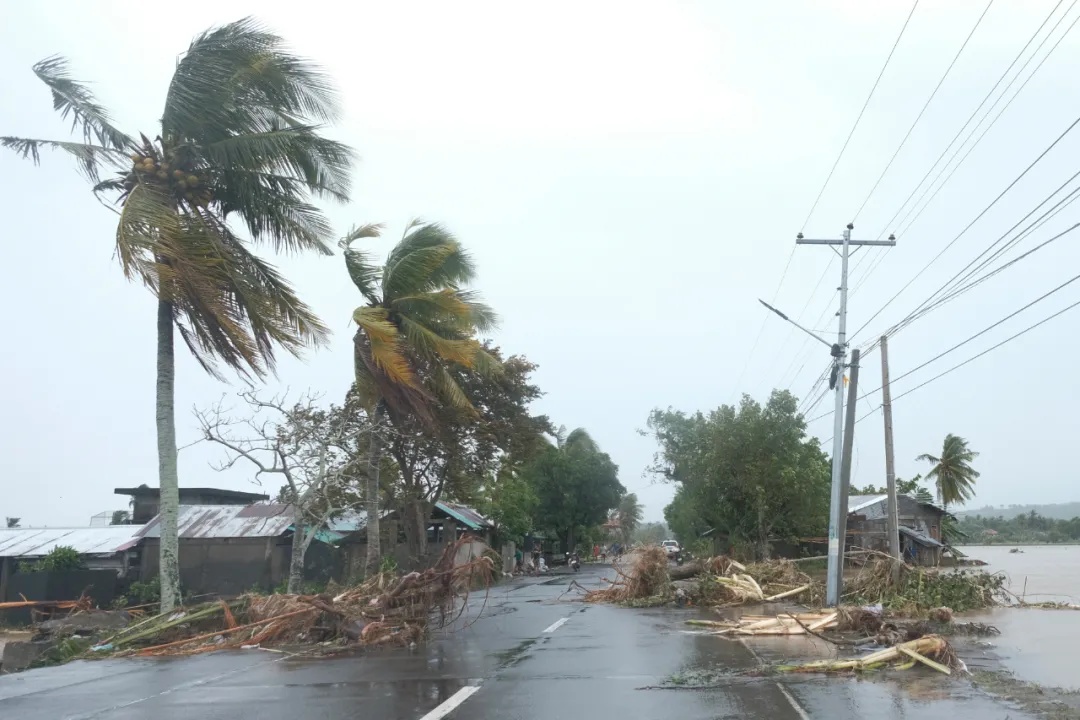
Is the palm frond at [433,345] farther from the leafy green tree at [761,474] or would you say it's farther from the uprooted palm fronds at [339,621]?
the leafy green tree at [761,474]

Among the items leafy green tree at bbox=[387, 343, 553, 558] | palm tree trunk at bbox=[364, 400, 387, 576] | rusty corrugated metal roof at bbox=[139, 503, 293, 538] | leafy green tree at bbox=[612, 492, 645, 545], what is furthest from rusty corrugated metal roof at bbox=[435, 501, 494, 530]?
leafy green tree at bbox=[612, 492, 645, 545]

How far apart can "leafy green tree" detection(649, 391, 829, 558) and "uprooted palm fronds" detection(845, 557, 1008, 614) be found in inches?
532

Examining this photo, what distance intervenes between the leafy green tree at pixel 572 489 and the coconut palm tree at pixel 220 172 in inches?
1648

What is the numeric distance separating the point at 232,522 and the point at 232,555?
1454mm

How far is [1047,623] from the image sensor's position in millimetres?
16531

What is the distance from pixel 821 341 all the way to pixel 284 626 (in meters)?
13.2

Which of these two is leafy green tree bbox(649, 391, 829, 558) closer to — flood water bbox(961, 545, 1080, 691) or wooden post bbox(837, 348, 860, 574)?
flood water bbox(961, 545, 1080, 691)

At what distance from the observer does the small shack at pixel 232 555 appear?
2742cm

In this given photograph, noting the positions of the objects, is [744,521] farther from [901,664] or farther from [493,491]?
[901,664]

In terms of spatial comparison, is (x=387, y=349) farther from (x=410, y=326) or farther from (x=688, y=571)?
(x=688, y=571)

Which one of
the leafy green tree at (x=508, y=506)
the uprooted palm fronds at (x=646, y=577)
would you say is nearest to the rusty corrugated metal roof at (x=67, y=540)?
the uprooted palm fronds at (x=646, y=577)

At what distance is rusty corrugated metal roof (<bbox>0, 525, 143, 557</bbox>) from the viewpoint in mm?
27094

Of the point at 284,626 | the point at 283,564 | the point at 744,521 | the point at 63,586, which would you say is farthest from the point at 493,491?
the point at 284,626

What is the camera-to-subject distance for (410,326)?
21.8 metres
